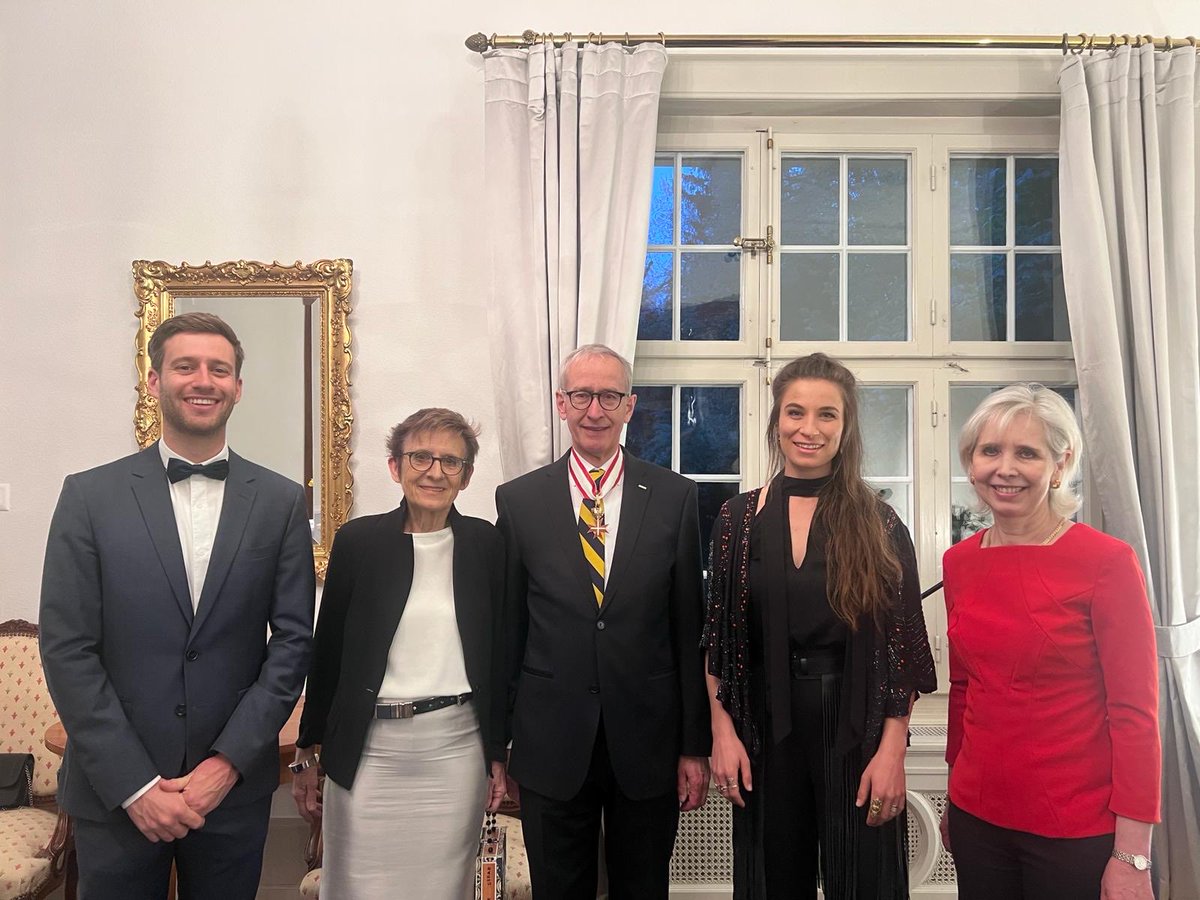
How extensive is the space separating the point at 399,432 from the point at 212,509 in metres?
0.42

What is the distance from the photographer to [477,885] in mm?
1912

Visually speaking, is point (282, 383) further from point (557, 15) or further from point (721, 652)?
point (721, 652)

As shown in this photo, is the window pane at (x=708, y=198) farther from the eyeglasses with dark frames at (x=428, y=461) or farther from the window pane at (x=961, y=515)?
the eyeglasses with dark frames at (x=428, y=461)

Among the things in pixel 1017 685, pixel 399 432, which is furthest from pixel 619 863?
pixel 399 432

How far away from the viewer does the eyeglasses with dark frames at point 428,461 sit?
1.85m

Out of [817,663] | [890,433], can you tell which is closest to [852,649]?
[817,663]

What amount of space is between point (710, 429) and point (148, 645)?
6.44ft

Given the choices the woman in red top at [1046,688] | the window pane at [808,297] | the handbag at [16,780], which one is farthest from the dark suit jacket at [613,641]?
the handbag at [16,780]

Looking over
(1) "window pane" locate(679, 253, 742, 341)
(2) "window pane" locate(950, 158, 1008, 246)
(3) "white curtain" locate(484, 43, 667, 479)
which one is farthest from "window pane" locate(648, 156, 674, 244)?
(2) "window pane" locate(950, 158, 1008, 246)

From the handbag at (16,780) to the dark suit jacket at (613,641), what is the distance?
1.76m

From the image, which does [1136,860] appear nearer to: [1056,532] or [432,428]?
[1056,532]

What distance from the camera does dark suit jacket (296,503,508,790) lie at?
1.80 m

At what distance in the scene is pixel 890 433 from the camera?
10.0 ft

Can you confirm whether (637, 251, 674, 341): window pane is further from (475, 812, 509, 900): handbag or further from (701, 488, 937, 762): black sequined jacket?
(475, 812, 509, 900): handbag
